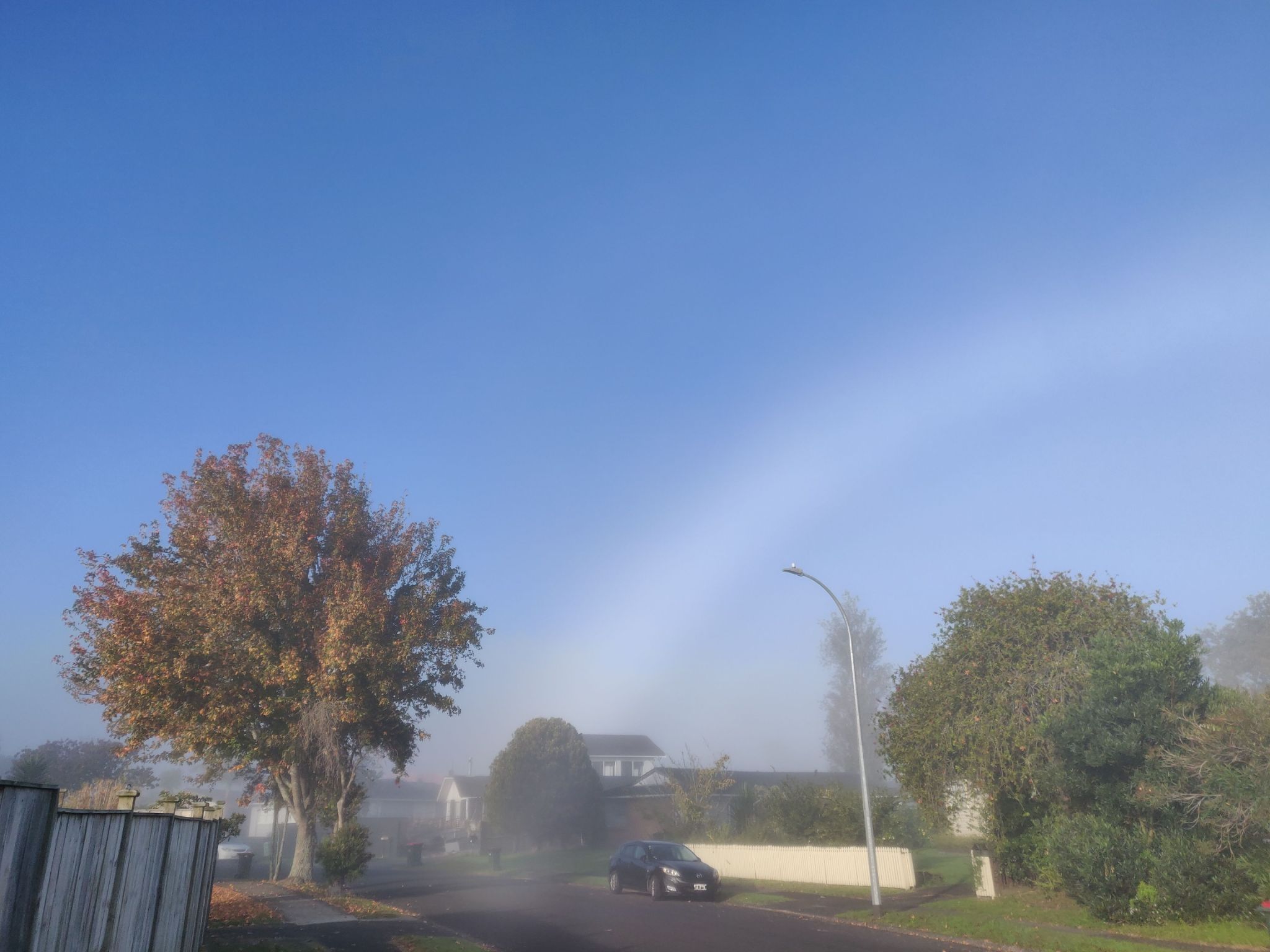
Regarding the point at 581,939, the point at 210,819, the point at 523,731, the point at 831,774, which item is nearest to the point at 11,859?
the point at 210,819

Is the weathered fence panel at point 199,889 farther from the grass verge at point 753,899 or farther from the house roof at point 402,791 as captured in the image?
the house roof at point 402,791

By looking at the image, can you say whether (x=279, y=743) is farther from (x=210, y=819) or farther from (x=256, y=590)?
(x=210, y=819)

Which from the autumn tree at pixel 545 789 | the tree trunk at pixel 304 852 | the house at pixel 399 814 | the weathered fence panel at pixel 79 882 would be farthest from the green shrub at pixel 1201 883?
the house at pixel 399 814

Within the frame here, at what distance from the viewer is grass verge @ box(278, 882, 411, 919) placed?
63.5 ft

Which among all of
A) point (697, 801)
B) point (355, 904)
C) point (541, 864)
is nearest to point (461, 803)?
point (541, 864)

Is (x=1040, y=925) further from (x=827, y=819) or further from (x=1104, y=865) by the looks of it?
(x=827, y=819)

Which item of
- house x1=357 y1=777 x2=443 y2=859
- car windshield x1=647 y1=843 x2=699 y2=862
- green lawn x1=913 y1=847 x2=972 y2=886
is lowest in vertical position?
house x1=357 y1=777 x2=443 y2=859

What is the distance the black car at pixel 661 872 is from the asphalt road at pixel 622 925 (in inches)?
13.7

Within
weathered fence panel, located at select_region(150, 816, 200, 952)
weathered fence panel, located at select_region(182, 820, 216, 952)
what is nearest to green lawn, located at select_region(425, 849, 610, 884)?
weathered fence panel, located at select_region(182, 820, 216, 952)

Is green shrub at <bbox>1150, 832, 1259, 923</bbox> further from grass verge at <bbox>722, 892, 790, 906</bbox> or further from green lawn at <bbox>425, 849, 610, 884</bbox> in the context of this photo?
green lawn at <bbox>425, 849, 610, 884</bbox>

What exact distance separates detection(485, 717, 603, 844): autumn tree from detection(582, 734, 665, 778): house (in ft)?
83.3

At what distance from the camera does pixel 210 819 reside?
35.5 ft

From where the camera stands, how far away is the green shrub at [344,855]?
24.7 m

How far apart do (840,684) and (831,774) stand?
1230cm
